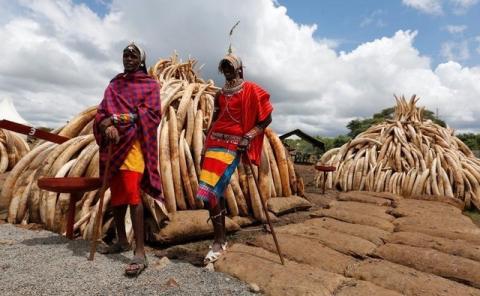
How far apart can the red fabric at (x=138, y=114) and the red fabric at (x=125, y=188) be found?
67 millimetres

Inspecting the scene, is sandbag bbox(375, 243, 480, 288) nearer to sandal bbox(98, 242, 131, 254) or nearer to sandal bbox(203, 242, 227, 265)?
sandal bbox(203, 242, 227, 265)

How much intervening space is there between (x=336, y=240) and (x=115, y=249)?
2046 mm

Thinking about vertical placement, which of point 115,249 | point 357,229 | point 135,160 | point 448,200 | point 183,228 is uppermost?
point 135,160

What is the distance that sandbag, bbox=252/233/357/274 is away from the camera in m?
2.80

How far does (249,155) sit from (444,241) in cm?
218

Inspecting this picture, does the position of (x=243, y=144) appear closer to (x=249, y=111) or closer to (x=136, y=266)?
(x=249, y=111)

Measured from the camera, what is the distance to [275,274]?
2.44 metres

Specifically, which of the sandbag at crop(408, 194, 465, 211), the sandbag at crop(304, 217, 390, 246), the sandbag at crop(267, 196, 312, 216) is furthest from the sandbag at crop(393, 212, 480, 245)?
the sandbag at crop(408, 194, 465, 211)

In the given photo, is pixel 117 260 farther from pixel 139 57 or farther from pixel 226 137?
pixel 139 57

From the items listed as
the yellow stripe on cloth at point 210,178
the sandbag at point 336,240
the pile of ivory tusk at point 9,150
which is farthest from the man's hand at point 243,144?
the pile of ivory tusk at point 9,150

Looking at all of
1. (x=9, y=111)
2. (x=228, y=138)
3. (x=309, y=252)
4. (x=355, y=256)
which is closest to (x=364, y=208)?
(x=355, y=256)

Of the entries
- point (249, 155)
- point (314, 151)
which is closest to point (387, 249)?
point (249, 155)

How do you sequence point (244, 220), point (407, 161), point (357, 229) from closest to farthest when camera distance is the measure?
point (357, 229), point (244, 220), point (407, 161)

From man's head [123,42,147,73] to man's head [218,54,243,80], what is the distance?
67 cm
